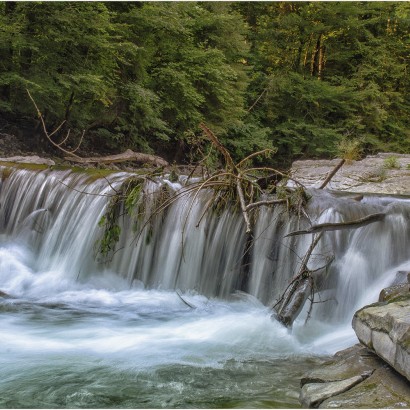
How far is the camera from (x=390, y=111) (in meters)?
20.4

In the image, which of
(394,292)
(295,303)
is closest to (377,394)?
(394,292)

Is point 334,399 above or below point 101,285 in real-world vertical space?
above

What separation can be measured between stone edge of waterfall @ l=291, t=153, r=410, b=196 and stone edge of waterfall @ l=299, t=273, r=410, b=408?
18.2ft

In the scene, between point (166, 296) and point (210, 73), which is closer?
point (166, 296)

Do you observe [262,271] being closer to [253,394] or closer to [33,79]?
[253,394]

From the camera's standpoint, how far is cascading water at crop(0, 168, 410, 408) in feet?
11.0

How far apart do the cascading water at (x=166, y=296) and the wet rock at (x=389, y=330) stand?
1.95 feet

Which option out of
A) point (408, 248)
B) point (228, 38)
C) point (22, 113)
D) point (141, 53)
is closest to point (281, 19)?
point (228, 38)

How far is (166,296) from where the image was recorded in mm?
5762

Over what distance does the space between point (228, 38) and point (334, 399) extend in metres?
14.7

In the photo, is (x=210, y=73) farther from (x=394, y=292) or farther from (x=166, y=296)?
(x=394, y=292)

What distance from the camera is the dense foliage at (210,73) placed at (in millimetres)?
11344

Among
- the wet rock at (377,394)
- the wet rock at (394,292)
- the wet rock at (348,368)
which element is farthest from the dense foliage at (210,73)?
the wet rock at (377,394)

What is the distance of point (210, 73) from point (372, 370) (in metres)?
12.4
